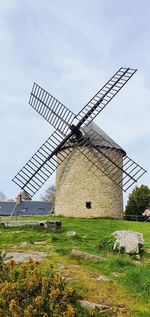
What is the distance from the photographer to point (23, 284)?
7.69 meters

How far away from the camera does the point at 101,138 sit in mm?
30328

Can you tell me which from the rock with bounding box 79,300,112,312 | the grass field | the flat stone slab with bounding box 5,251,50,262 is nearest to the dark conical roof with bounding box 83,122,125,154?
the grass field

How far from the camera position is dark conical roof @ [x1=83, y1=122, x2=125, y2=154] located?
30.0m

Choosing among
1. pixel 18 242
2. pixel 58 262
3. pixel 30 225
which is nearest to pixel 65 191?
pixel 30 225

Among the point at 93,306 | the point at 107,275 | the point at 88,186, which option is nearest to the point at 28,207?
the point at 88,186

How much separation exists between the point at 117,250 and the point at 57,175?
Result: 60.6 ft

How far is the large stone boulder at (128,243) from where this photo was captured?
12.8 meters

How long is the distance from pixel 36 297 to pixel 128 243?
6.04 m

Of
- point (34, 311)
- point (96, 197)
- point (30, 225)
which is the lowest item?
point (34, 311)

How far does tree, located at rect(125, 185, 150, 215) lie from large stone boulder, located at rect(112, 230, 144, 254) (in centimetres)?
4234

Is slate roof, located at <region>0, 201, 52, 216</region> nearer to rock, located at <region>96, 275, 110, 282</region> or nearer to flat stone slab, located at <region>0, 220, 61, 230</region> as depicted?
flat stone slab, located at <region>0, 220, 61, 230</region>

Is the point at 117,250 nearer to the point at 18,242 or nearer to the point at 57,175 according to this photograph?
the point at 18,242

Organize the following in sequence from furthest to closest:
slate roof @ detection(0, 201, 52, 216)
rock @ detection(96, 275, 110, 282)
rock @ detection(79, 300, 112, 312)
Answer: slate roof @ detection(0, 201, 52, 216), rock @ detection(96, 275, 110, 282), rock @ detection(79, 300, 112, 312)

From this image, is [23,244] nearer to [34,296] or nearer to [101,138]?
[34,296]
